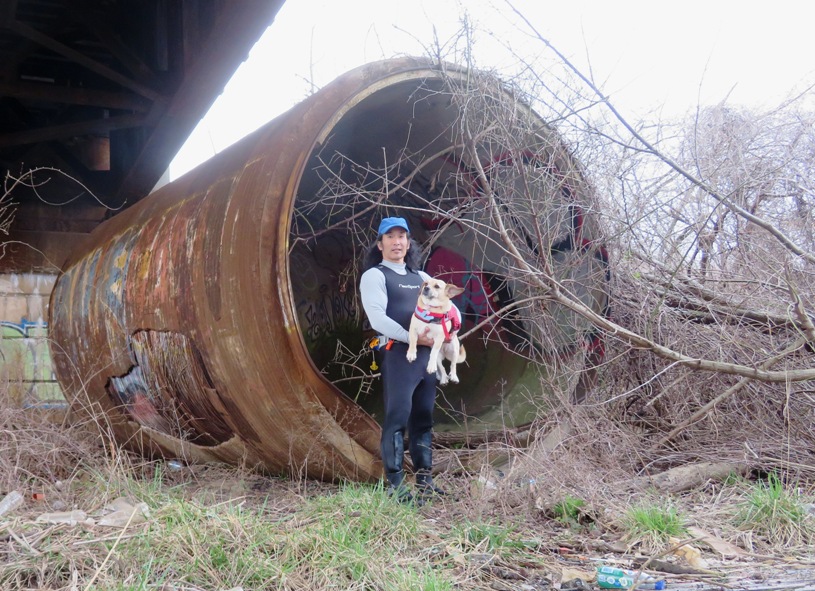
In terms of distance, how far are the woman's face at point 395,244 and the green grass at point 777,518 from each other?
210 cm

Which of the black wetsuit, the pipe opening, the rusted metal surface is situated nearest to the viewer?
the rusted metal surface

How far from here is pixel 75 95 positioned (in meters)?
7.25

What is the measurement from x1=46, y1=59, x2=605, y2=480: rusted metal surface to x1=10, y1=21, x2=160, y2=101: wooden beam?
1660 millimetres

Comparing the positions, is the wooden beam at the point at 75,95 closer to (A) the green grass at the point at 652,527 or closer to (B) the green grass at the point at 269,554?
(B) the green grass at the point at 269,554

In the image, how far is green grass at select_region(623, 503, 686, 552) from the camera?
124 inches

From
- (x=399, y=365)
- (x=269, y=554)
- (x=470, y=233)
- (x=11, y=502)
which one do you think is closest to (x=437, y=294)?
(x=399, y=365)

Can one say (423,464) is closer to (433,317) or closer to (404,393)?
(404,393)

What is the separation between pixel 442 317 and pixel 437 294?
125mm

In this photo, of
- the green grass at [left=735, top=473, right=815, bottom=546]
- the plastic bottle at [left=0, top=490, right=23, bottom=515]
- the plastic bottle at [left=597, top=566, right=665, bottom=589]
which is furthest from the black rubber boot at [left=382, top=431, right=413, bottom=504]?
the plastic bottle at [left=0, top=490, right=23, bottom=515]

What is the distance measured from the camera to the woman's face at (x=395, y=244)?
4016 mm

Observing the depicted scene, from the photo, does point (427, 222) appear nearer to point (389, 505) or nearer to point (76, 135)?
point (389, 505)

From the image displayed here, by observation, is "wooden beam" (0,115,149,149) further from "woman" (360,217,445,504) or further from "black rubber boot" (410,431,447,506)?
"black rubber boot" (410,431,447,506)

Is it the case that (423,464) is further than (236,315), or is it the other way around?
(423,464)

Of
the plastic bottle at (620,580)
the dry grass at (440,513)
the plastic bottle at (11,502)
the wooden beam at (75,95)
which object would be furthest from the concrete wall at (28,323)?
the plastic bottle at (620,580)
